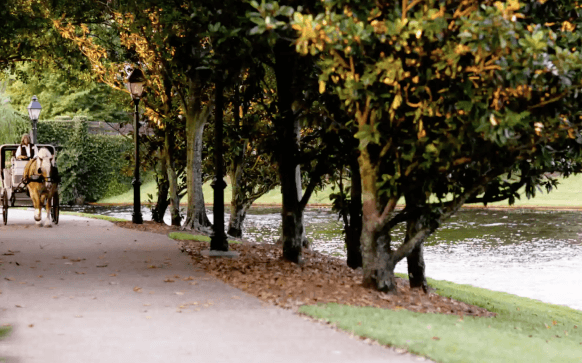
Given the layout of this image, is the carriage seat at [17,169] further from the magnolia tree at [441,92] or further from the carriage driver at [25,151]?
the magnolia tree at [441,92]

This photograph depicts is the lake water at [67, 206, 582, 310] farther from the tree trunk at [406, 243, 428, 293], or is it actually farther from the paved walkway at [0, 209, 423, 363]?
the paved walkway at [0, 209, 423, 363]

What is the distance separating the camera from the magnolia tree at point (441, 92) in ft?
27.3

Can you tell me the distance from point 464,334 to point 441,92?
294cm

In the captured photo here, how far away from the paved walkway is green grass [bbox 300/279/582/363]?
1.03 feet

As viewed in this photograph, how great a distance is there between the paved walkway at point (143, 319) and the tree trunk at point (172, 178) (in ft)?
32.1

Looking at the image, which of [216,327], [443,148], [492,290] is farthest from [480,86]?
[492,290]

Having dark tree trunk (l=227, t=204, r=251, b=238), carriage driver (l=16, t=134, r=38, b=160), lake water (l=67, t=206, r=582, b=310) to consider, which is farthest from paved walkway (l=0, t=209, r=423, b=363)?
dark tree trunk (l=227, t=204, r=251, b=238)

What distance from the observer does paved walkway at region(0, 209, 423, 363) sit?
21.0 ft

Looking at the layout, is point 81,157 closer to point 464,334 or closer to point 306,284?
point 306,284

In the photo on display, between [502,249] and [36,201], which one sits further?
[502,249]

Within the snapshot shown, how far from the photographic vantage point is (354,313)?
840cm

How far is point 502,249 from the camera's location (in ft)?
70.4

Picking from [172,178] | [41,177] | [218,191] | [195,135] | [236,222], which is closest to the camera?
[218,191]

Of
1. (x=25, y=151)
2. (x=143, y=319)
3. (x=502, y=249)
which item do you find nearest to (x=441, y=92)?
(x=143, y=319)
